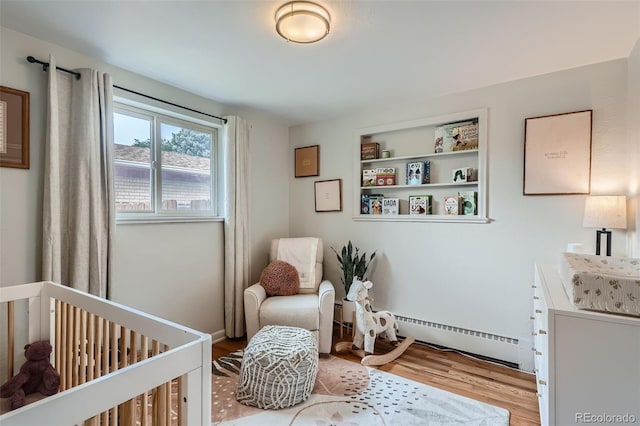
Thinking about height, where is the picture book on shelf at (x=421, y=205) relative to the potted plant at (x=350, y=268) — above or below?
above

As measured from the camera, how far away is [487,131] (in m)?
2.63

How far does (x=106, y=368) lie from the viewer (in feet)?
4.06

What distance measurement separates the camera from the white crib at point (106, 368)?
72 cm

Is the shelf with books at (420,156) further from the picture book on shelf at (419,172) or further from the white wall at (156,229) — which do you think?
the white wall at (156,229)

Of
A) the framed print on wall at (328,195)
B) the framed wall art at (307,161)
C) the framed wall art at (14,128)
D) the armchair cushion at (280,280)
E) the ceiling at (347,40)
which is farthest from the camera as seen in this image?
the framed wall art at (307,161)

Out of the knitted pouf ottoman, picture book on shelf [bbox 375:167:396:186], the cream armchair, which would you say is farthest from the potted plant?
the knitted pouf ottoman

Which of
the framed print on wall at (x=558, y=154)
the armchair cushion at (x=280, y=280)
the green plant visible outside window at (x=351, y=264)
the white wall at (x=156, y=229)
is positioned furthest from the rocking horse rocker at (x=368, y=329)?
the framed print on wall at (x=558, y=154)

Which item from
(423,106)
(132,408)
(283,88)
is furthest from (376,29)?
(132,408)

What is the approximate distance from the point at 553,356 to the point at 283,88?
98.1 inches

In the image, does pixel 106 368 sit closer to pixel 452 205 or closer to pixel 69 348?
pixel 69 348

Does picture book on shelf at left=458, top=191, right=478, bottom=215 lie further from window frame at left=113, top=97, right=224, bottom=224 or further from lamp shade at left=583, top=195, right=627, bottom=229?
window frame at left=113, top=97, right=224, bottom=224

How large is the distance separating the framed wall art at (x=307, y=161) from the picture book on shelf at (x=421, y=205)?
1161 mm

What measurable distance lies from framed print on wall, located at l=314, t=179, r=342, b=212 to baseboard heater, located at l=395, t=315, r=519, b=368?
1332 mm

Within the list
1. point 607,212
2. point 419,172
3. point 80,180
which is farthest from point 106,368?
point 607,212
